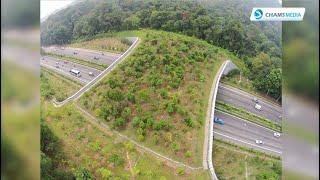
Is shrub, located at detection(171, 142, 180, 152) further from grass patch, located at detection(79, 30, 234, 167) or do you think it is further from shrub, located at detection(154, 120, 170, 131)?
shrub, located at detection(154, 120, 170, 131)

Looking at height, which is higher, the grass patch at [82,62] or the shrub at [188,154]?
the grass patch at [82,62]

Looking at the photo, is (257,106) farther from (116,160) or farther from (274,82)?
(116,160)

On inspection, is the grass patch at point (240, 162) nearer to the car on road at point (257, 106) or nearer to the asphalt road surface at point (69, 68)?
the car on road at point (257, 106)

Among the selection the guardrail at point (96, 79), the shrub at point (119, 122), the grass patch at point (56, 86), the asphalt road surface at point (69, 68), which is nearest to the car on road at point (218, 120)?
the shrub at point (119, 122)

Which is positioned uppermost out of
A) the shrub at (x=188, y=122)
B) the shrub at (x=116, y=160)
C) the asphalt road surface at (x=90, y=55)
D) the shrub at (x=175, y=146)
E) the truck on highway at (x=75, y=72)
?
the asphalt road surface at (x=90, y=55)

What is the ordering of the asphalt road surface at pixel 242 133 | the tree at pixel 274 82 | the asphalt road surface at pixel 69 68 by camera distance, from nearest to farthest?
the tree at pixel 274 82 < the asphalt road surface at pixel 242 133 < the asphalt road surface at pixel 69 68

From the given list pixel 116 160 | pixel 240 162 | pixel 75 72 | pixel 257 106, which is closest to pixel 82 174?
pixel 116 160
